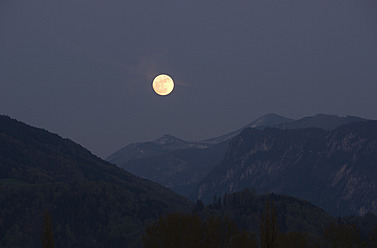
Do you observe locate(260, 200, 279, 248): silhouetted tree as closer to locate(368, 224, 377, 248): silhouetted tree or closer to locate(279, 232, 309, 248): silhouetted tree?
locate(279, 232, 309, 248): silhouetted tree

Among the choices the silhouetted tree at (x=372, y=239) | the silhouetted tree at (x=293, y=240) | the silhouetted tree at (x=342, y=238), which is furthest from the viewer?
the silhouetted tree at (x=342, y=238)

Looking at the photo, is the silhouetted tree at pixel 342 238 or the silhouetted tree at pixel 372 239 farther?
the silhouetted tree at pixel 342 238

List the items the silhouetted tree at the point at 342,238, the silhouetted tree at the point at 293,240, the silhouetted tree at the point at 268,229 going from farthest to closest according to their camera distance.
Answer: the silhouetted tree at the point at 342,238, the silhouetted tree at the point at 293,240, the silhouetted tree at the point at 268,229

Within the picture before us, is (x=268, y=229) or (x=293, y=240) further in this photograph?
(x=293, y=240)

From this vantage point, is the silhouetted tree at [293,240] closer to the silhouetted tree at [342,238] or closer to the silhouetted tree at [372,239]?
the silhouetted tree at [342,238]

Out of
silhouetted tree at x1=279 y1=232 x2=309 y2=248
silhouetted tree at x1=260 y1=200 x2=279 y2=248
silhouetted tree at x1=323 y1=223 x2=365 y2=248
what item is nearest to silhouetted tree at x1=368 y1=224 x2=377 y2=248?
silhouetted tree at x1=323 y1=223 x2=365 y2=248

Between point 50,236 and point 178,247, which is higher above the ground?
point 50,236

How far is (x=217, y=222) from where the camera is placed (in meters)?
144

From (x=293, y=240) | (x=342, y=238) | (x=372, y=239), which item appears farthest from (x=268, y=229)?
(x=372, y=239)

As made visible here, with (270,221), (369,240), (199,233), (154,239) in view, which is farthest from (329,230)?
(270,221)

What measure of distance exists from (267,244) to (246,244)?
78794mm

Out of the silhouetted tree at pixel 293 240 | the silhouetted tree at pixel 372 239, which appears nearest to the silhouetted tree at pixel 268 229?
the silhouetted tree at pixel 293 240

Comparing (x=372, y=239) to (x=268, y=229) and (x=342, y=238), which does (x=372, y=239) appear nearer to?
(x=342, y=238)

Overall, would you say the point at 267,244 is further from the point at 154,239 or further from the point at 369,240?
the point at 369,240
